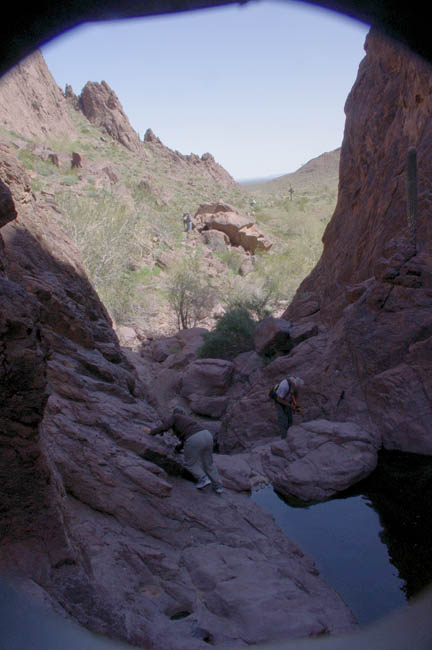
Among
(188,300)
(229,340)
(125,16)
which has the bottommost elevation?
(229,340)

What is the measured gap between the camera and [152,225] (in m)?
33.9

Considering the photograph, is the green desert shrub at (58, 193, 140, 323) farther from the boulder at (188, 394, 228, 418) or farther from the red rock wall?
the red rock wall

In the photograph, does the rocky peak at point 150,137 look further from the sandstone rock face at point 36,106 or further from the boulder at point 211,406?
the boulder at point 211,406

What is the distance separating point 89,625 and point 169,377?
12.5 metres

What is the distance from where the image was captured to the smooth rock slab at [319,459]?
22.1 feet

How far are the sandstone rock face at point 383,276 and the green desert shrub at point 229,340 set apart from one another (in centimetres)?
266

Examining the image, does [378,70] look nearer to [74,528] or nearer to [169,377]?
[169,377]

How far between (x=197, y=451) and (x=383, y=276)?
5650 millimetres

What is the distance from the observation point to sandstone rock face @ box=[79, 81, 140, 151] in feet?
173

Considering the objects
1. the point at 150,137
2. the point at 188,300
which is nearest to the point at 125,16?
the point at 188,300

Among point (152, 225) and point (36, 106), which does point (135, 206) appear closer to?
point (152, 225)

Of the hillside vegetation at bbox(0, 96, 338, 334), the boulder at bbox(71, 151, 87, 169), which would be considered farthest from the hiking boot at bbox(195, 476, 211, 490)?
the boulder at bbox(71, 151, 87, 169)

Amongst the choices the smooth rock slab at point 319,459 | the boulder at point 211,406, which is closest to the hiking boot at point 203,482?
the smooth rock slab at point 319,459

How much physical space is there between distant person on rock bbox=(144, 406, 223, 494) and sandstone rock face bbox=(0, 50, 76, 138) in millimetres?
36943
